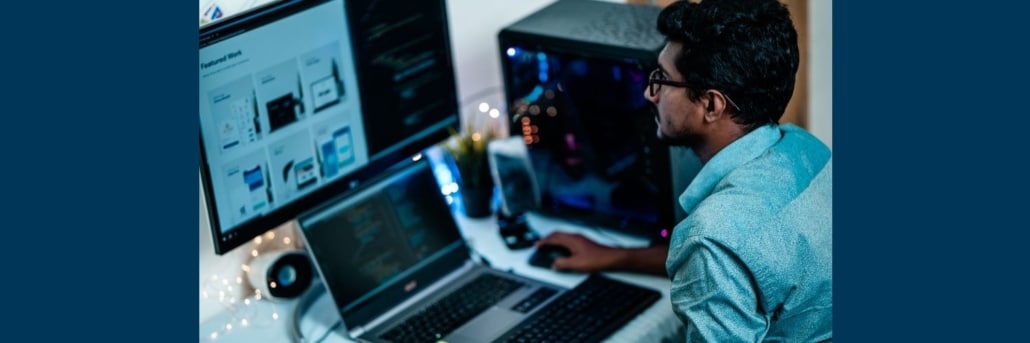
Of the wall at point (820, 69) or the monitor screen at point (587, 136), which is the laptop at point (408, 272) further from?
the wall at point (820, 69)

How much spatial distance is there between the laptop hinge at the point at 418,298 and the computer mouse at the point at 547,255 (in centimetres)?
10

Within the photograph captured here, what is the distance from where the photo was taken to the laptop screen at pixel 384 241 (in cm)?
Answer: 211

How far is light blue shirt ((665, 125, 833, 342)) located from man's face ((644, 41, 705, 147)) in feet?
0.23

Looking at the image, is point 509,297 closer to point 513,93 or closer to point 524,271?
point 524,271

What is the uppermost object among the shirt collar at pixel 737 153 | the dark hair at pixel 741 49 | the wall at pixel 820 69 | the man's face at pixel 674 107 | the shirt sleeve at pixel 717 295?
the dark hair at pixel 741 49

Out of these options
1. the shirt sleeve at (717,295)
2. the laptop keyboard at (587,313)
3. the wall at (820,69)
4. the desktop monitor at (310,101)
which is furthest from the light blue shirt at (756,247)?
the wall at (820,69)

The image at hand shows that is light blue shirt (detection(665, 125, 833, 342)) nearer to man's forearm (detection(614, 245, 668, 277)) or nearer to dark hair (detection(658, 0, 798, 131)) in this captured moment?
dark hair (detection(658, 0, 798, 131))

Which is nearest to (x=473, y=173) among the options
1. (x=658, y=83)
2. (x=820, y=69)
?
(x=658, y=83)

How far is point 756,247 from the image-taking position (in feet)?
5.58

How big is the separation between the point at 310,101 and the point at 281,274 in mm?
312

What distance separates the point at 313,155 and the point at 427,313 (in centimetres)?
31

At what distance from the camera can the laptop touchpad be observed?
206 cm

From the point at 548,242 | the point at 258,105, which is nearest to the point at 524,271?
the point at 548,242

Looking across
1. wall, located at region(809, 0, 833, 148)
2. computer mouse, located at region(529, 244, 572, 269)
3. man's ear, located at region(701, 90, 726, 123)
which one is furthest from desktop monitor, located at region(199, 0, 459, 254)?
wall, located at region(809, 0, 833, 148)
